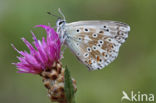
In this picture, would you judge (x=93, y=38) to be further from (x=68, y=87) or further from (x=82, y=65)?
(x=82, y=65)

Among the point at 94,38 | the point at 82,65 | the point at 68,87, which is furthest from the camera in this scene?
the point at 82,65

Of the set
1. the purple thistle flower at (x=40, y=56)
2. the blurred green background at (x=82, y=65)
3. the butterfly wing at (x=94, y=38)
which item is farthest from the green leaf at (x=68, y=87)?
the blurred green background at (x=82, y=65)

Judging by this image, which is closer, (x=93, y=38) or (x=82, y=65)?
(x=93, y=38)

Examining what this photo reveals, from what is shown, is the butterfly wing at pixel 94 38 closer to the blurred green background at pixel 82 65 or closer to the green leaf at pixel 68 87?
the green leaf at pixel 68 87

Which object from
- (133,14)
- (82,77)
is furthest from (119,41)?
(133,14)

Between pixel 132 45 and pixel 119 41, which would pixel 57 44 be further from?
pixel 132 45

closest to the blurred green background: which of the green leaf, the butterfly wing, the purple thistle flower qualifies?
the butterfly wing

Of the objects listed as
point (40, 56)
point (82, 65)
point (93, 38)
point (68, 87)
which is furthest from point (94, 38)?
Result: point (82, 65)
